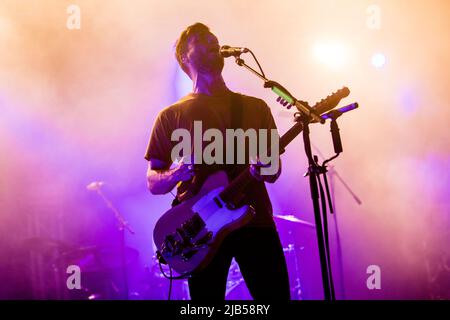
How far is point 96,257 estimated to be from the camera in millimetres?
5953

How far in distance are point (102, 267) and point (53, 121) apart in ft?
7.12

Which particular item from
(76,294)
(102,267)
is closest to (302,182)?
(102,267)

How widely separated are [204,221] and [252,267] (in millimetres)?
373

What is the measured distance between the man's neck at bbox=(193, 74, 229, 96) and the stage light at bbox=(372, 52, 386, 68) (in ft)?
12.6

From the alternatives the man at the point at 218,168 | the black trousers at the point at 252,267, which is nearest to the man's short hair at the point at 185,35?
the man at the point at 218,168

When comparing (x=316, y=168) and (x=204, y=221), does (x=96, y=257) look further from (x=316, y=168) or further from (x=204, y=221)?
(x=316, y=168)

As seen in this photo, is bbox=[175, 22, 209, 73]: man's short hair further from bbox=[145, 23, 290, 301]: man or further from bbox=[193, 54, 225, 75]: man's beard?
bbox=[193, 54, 225, 75]: man's beard

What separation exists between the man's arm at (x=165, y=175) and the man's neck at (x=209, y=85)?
0.54m

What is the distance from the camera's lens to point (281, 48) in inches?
249

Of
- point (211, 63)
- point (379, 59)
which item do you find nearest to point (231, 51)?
point (211, 63)

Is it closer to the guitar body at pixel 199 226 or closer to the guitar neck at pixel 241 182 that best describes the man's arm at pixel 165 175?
the guitar body at pixel 199 226

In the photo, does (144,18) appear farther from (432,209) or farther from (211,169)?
(432,209)

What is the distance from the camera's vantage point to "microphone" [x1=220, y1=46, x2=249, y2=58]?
2.65 m

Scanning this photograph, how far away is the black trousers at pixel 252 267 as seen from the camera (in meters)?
2.35
